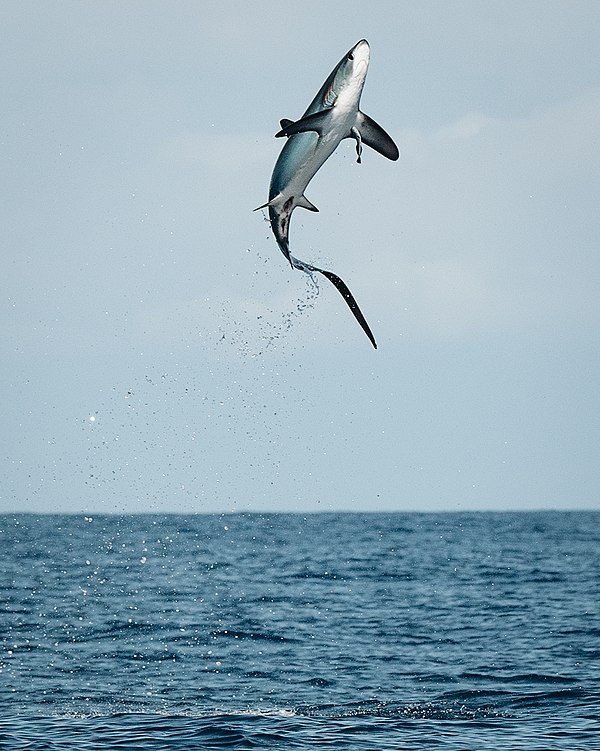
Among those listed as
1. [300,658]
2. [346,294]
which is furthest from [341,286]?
[300,658]

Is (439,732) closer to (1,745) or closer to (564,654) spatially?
(1,745)

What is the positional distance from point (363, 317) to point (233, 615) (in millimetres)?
27087

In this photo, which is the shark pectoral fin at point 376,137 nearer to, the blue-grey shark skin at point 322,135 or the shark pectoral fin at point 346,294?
the blue-grey shark skin at point 322,135

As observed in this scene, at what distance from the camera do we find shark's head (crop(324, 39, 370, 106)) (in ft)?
44.8

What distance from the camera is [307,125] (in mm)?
13781

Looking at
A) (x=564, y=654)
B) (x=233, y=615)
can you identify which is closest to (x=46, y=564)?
(x=233, y=615)

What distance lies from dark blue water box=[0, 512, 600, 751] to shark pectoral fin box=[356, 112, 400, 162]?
10.6 metres

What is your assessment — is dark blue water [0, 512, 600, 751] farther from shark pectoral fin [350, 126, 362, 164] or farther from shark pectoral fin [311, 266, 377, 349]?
shark pectoral fin [350, 126, 362, 164]

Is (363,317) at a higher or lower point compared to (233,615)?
higher

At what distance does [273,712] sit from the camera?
23.9 metres

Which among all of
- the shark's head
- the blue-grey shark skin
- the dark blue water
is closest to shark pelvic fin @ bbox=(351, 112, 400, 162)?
the blue-grey shark skin

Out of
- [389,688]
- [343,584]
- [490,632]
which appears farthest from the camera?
[343,584]

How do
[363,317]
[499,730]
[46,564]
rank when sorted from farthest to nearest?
1. [46,564]
2. [499,730]
3. [363,317]

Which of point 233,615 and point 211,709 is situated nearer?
point 211,709
